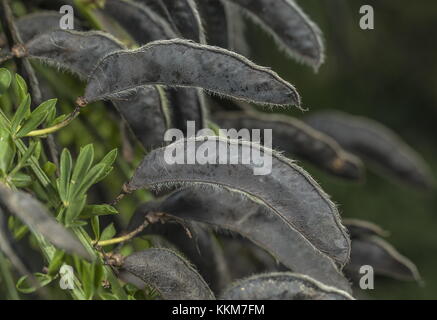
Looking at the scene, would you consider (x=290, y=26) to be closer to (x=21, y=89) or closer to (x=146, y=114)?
(x=146, y=114)

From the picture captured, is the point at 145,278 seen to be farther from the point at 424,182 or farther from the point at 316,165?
the point at 424,182

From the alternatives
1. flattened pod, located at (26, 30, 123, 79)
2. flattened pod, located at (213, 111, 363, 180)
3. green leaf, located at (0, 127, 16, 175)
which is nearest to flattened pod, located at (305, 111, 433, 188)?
flattened pod, located at (213, 111, 363, 180)

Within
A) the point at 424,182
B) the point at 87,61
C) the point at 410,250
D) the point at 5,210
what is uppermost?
the point at 87,61

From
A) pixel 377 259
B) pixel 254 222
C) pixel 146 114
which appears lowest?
pixel 377 259

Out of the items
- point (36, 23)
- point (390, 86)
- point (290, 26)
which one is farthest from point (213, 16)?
point (390, 86)

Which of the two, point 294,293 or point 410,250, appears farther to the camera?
point 410,250

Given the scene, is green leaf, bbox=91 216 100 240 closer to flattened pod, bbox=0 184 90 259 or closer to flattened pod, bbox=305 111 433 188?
flattened pod, bbox=0 184 90 259

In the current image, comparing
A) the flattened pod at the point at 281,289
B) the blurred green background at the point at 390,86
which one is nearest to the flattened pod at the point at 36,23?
the flattened pod at the point at 281,289

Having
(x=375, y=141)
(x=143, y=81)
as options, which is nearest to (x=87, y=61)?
(x=143, y=81)
